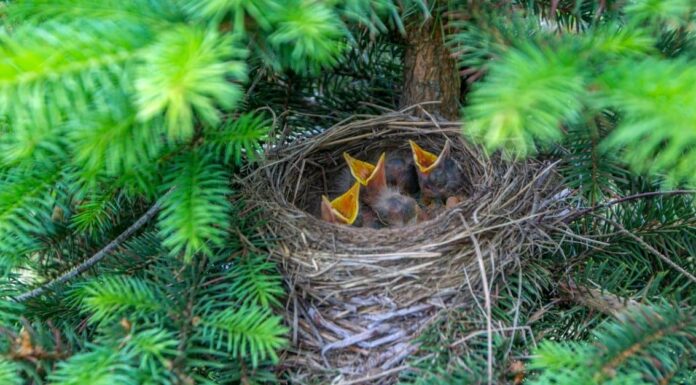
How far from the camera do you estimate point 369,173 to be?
1316 millimetres

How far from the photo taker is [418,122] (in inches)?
44.9

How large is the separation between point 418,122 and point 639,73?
66 cm

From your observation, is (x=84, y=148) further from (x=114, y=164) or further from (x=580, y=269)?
(x=580, y=269)

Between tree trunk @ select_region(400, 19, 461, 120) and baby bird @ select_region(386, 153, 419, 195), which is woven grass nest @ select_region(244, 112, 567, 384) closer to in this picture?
tree trunk @ select_region(400, 19, 461, 120)

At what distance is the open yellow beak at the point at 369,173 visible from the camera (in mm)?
1294

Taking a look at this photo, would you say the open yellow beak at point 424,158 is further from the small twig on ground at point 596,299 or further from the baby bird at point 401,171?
the small twig on ground at point 596,299

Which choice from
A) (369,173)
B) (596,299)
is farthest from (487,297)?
(369,173)

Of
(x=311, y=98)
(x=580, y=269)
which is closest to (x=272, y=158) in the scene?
(x=311, y=98)

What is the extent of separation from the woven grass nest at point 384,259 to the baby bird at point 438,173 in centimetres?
11

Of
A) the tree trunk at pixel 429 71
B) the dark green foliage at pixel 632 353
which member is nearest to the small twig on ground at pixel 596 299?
the dark green foliage at pixel 632 353

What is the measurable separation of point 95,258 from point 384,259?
36 cm

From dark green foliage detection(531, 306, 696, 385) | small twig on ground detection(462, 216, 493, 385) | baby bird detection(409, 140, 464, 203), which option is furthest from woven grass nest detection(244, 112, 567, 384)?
dark green foliage detection(531, 306, 696, 385)

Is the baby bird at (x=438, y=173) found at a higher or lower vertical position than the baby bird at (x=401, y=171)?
higher

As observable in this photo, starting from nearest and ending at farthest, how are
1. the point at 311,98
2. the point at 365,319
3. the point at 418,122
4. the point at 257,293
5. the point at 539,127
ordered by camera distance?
the point at 539,127 → the point at 257,293 → the point at 365,319 → the point at 311,98 → the point at 418,122
